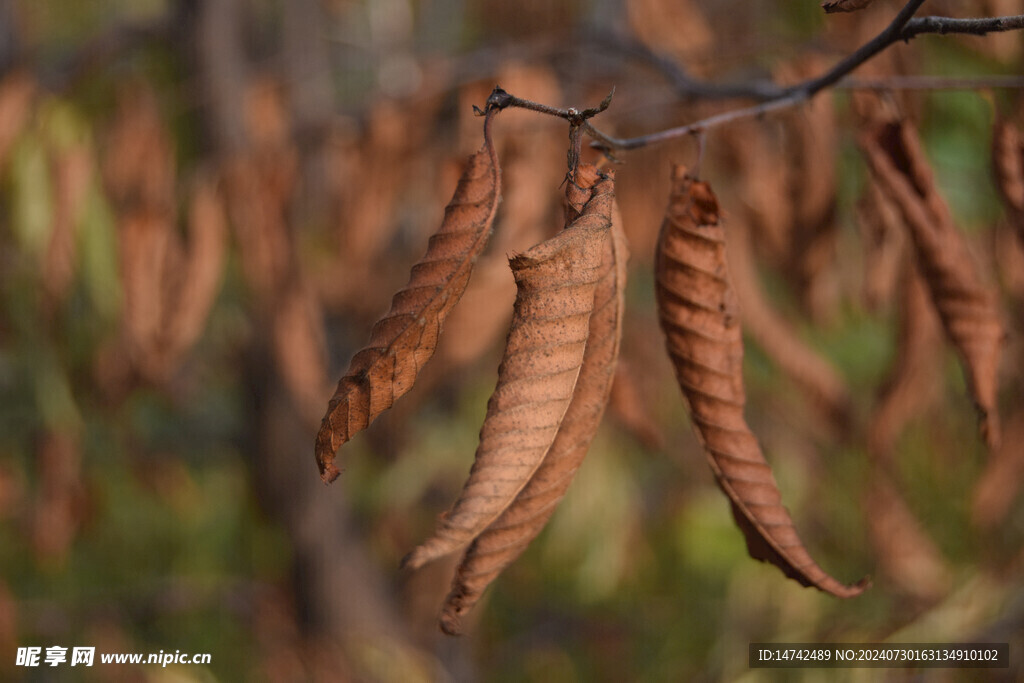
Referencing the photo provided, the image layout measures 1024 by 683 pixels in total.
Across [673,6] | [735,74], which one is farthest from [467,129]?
[735,74]

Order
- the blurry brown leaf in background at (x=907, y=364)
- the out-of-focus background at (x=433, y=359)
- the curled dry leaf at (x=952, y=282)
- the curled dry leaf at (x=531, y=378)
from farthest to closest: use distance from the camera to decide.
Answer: the out-of-focus background at (x=433, y=359) → the blurry brown leaf in background at (x=907, y=364) → the curled dry leaf at (x=952, y=282) → the curled dry leaf at (x=531, y=378)

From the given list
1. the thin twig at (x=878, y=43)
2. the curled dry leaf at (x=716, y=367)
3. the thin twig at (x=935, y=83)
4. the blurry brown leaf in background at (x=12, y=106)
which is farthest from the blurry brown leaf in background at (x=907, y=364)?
the blurry brown leaf in background at (x=12, y=106)

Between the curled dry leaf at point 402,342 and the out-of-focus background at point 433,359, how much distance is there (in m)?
0.29

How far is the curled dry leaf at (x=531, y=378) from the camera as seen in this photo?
280 mm

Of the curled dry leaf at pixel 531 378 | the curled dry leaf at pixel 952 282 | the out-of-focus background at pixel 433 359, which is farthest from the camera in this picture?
the out-of-focus background at pixel 433 359

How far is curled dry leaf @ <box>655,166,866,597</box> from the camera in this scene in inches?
13.9

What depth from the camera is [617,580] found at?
1.92 meters

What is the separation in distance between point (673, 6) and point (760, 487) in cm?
84

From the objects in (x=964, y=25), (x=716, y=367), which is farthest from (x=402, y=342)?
(x=964, y=25)

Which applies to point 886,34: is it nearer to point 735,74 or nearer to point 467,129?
point 467,129

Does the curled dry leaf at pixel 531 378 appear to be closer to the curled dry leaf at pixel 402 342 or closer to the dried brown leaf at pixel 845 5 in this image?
the curled dry leaf at pixel 402 342

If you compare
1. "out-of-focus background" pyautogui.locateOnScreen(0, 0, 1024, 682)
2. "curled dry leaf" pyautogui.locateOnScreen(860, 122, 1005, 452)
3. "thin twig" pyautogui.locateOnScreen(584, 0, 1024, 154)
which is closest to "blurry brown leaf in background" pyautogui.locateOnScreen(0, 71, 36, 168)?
"out-of-focus background" pyautogui.locateOnScreen(0, 0, 1024, 682)

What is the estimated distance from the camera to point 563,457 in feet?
1.04

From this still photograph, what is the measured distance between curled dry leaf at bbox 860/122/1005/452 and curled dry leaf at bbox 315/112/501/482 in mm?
325
